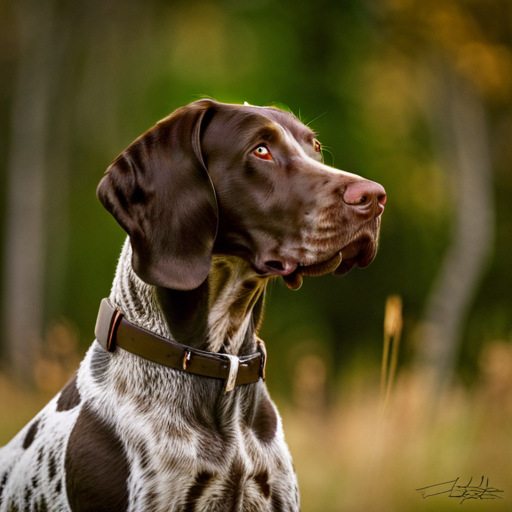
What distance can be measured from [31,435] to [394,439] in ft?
8.58

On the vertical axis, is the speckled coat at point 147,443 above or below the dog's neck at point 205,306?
below

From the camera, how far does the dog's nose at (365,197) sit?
98.7 inches

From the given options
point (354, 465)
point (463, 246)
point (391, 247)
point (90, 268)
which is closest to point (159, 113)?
point (90, 268)

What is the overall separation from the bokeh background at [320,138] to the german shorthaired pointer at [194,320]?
394cm

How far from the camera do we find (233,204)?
2705 mm

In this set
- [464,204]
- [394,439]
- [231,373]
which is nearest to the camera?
[231,373]

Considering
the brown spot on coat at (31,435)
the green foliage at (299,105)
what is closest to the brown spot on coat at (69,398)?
the brown spot on coat at (31,435)

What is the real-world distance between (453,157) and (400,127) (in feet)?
5.08

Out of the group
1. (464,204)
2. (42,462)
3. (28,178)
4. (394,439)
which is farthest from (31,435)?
(28,178)

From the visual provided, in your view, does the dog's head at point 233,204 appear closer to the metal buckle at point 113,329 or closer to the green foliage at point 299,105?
the metal buckle at point 113,329

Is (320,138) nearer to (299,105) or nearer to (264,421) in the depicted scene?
(299,105)

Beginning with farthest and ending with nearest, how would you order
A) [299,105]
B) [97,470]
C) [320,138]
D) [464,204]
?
1. [299,105]
2. [320,138]
3. [464,204]
4. [97,470]

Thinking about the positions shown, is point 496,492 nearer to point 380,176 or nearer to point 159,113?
point 380,176

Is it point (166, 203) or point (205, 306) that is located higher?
point (166, 203)
